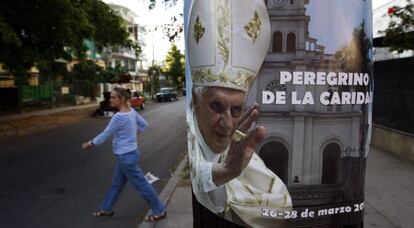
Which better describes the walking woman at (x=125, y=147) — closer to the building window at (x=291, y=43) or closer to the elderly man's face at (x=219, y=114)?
the elderly man's face at (x=219, y=114)

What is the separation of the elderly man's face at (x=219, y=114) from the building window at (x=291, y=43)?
33 centimetres

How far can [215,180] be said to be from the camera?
7.39 ft

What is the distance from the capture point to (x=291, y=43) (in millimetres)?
2094

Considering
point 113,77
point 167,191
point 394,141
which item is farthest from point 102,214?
point 113,77

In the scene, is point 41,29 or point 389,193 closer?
point 389,193

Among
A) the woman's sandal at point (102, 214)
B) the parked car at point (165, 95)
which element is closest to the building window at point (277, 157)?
the woman's sandal at point (102, 214)

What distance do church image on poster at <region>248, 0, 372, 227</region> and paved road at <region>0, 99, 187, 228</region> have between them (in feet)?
12.2

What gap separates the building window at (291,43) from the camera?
2.09 metres

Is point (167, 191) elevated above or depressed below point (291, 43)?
below

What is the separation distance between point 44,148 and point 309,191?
11100 mm

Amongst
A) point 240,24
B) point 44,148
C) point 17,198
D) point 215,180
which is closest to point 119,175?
point 17,198

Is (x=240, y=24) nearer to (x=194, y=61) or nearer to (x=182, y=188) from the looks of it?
(x=194, y=61)

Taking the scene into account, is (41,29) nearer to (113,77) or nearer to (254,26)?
(254,26)

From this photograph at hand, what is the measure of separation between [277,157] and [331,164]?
12.6 inches
